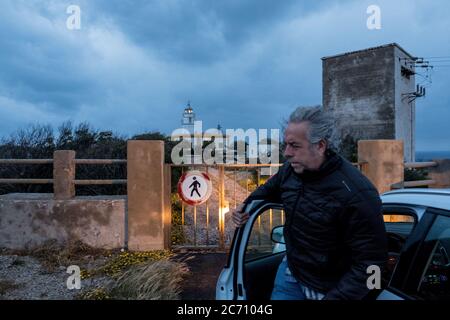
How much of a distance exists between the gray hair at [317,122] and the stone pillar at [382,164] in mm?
5476

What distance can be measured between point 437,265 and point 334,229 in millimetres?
708

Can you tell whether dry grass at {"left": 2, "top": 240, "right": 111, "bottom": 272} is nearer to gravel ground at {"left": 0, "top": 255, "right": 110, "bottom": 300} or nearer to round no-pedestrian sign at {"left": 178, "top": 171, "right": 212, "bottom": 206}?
gravel ground at {"left": 0, "top": 255, "right": 110, "bottom": 300}

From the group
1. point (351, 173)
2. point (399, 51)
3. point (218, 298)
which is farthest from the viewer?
point (399, 51)

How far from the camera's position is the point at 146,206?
6961 millimetres

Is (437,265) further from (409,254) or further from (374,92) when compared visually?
(374,92)

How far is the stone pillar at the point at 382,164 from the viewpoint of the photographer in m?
7.45

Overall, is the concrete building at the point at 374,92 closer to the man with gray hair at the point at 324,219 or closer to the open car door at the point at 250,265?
the open car door at the point at 250,265

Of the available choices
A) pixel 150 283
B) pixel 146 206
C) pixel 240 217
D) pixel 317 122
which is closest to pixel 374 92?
pixel 146 206

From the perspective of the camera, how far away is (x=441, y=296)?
2.05 metres

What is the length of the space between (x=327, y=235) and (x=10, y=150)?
10262 mm

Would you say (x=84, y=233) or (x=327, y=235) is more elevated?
(x=327, y=235)

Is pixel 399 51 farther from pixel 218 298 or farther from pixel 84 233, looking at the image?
pixel 218 298
